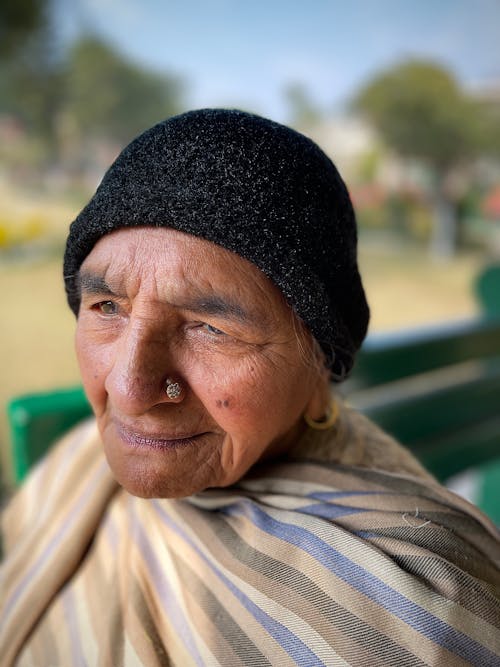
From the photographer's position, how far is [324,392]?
1073 mm

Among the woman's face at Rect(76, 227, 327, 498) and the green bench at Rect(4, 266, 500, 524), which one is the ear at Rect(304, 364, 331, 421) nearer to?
the woman's face at Rect(76, 227, 327, 498)

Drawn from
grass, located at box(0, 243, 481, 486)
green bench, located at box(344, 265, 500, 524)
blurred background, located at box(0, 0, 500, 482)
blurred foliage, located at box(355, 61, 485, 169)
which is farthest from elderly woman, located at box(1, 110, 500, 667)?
blurred foliage, located at box(355, 61, 485, 169)

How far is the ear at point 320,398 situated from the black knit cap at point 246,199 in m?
0.14

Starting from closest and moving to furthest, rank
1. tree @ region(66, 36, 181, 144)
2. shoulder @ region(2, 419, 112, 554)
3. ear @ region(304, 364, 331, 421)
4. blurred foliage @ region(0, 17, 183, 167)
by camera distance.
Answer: ear @ region(304, 364, 331, 421) < shoulder @ region(2, 419, 112, 554) < blurred foliage @ region(0, 17, 183, 167) < tree @ region(66, 36, 181, 144)

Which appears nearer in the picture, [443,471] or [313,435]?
[313,435]

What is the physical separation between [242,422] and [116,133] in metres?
2.63

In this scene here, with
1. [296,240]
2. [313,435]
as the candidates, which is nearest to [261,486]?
[313,435]

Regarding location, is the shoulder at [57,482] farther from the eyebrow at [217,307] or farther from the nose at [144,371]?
the eyebrow at [217,307]

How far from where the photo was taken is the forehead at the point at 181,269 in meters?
0.81

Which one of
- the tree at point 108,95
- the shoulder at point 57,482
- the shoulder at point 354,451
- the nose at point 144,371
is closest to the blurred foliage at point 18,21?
the tree at point 108,95

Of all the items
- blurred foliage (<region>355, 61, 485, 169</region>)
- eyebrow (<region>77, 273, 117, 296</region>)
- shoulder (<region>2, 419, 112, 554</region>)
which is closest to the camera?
eyebrow (<region>77, 273, 117, 296</region>)

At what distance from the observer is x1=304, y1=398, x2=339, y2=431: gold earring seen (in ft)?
3.59

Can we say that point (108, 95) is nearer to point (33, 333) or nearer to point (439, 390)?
point (33, 333)

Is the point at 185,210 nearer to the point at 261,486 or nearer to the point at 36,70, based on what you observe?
the point at 261,486
